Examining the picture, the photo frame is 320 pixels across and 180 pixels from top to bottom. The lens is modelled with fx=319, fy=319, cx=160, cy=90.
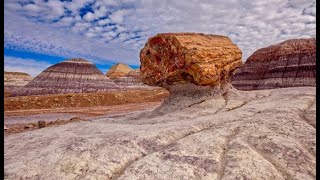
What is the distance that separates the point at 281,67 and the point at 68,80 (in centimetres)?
3368

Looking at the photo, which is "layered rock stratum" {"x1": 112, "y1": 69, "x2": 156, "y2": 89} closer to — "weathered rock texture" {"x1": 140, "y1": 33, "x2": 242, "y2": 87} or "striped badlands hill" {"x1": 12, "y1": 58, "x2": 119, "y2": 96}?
"striped badlands hill" {"x1": 12, "y1": 58, "x2": 119, "y2": 96}

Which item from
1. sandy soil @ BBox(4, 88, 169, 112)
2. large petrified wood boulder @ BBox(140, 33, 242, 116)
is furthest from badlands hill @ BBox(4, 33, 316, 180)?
sandy soil @ BBox(4, 88, 169, 112)

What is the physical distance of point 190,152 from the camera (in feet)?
20.7

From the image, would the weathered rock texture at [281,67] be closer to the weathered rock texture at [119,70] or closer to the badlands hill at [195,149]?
the badlands hill at [195,149]

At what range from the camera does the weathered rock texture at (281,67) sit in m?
35.1

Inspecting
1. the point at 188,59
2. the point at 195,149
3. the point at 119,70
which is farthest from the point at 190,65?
the point at 119,70

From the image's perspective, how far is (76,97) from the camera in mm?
38188

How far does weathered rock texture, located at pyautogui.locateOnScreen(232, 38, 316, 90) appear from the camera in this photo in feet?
115

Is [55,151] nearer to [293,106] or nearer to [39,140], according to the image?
[39,140]

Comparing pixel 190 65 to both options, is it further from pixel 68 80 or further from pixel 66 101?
pixel 68 80

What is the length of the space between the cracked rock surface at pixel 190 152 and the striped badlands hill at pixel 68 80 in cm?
4464
